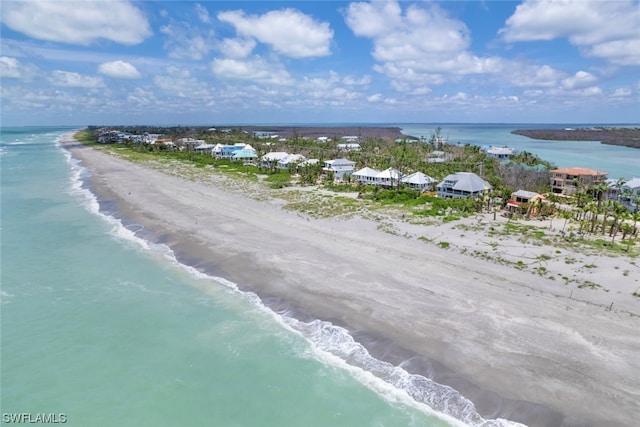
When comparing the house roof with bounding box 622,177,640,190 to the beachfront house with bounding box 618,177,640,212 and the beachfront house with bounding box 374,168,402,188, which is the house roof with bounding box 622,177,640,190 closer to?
the beachfront house with bounding box 618,177,640,212

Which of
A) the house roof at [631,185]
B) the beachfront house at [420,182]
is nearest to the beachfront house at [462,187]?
the beachfront house at [420,182]

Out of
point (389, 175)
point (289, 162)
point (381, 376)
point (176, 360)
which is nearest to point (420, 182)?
point (389, 175)

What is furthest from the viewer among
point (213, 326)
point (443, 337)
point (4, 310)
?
point (4, 310)

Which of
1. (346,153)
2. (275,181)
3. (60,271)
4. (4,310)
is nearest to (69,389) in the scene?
(4,310)

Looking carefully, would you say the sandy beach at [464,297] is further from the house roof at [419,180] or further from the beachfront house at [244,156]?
the beachfront house at [244,156]

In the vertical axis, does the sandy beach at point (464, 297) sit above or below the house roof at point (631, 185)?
below

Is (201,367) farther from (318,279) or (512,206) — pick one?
(512,206)

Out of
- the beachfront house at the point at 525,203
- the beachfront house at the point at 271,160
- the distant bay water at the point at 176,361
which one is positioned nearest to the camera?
the distant bay water at the point at 176,361
